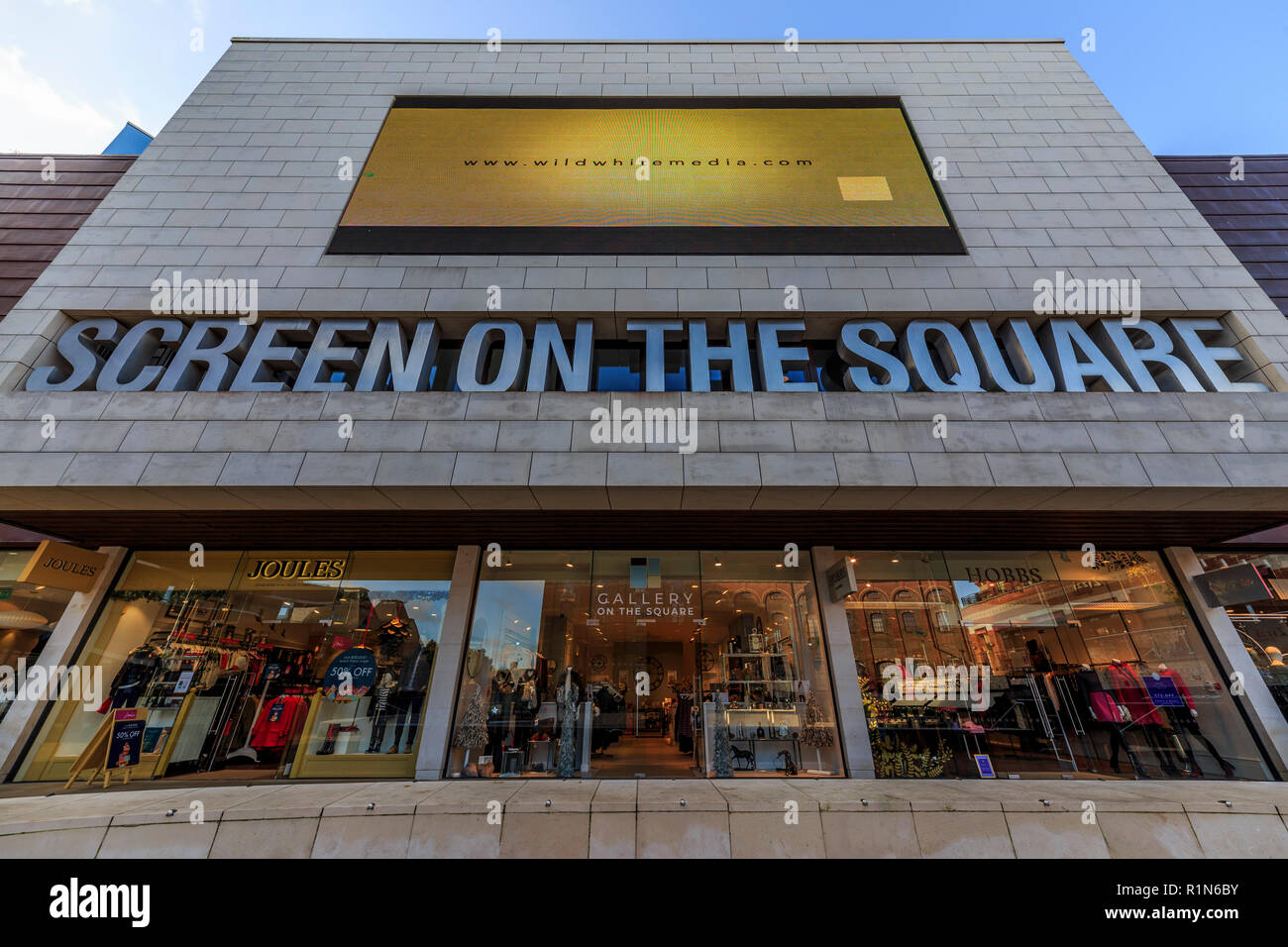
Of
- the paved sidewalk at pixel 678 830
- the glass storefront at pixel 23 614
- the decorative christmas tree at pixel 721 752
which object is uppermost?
the glass storefront at pixel 23 614

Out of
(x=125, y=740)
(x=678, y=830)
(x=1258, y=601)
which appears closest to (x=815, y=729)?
(x=678, y=830)

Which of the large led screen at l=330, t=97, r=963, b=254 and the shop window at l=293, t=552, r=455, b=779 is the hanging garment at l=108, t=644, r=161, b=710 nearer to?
the shop window at l=293, t=552, r=455, b=779

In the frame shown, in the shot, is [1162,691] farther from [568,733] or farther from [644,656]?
[568,733]

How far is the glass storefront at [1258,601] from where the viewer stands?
906cm

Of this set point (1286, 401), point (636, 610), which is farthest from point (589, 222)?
point (1286, 401)

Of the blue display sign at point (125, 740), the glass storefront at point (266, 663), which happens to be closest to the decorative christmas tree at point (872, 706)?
the glass storefront at point (266, 663)

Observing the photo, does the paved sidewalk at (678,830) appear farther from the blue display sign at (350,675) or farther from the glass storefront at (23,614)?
the glass storefront at (23,614)

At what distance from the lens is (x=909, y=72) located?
13406 millimetres

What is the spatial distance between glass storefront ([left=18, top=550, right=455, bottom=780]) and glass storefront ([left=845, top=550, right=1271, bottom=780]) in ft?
29.5

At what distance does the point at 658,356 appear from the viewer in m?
9.42

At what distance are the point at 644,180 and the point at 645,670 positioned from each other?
1064 cm

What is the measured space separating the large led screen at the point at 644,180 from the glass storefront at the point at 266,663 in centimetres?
686

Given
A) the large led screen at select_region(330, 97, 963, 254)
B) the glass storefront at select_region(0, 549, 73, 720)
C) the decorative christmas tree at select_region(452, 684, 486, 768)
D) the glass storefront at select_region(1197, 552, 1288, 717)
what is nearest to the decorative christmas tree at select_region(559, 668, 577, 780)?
the decorative christmas tree at select_region(452, 684, 486, 768)
